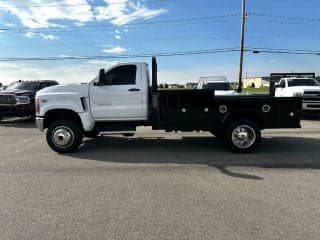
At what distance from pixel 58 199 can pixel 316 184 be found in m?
4.17

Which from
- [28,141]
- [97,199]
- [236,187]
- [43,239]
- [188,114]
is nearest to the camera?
[43,239]

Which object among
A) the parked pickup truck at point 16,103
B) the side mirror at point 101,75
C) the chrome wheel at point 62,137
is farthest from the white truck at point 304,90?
the parked pickup truck at point 16,103

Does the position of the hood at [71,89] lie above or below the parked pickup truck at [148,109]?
above

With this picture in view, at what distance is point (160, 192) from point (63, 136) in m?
3.94

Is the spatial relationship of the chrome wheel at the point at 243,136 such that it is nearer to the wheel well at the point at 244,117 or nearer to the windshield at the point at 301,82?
the wheel well at the point at 244,117

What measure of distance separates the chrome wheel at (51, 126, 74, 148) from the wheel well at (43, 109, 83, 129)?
35 centimetres

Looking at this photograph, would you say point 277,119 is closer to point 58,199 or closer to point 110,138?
point 110,138

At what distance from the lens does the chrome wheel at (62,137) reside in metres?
9.04

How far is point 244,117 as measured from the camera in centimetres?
915

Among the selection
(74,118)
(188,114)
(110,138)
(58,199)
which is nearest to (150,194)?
(58,199)

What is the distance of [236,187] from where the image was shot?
20.2 ft

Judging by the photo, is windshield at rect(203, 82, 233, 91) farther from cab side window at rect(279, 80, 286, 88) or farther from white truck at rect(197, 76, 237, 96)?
cab side window at rect(279, 80, 286, 88)

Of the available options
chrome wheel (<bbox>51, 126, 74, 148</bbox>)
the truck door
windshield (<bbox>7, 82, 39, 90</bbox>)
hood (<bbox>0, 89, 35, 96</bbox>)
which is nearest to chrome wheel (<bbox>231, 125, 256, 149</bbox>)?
the truck door

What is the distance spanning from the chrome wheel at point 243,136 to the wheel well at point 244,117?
0.27 m
